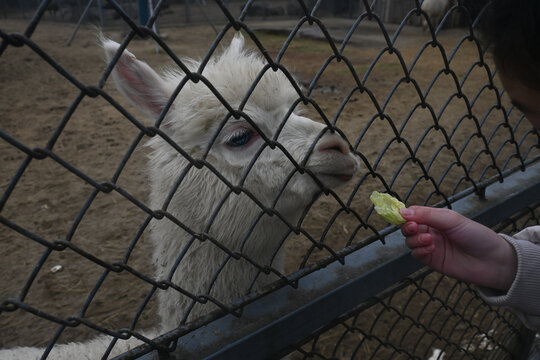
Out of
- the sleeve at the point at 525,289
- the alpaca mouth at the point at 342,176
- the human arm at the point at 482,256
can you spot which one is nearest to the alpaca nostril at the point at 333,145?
the alpaca mouth at the point at 342,176

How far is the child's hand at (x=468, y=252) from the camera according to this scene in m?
1.34

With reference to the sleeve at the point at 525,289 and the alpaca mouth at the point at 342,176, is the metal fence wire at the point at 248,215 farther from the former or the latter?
the sleeve at the point at 525,289

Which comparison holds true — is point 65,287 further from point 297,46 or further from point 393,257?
point 297,46

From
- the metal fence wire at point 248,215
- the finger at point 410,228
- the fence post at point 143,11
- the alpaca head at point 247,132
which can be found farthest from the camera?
the fence post at point 143,11

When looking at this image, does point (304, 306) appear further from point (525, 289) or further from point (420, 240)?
point (525, 289)

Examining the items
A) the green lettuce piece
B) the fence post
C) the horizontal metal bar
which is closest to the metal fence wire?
the horizontal metal bar

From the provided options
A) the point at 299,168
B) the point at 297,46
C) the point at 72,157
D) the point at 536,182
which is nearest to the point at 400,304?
the point at 536,182

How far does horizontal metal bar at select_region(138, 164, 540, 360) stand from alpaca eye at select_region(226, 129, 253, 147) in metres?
0.59

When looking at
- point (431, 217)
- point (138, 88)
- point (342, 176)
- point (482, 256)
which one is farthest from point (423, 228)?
point (138, 88)

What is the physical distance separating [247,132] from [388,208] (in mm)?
634

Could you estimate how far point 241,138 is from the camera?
1590 millimetres

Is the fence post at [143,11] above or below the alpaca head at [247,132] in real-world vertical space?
above

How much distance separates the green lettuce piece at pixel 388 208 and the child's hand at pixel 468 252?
64mm

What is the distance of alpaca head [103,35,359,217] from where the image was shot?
149cm
